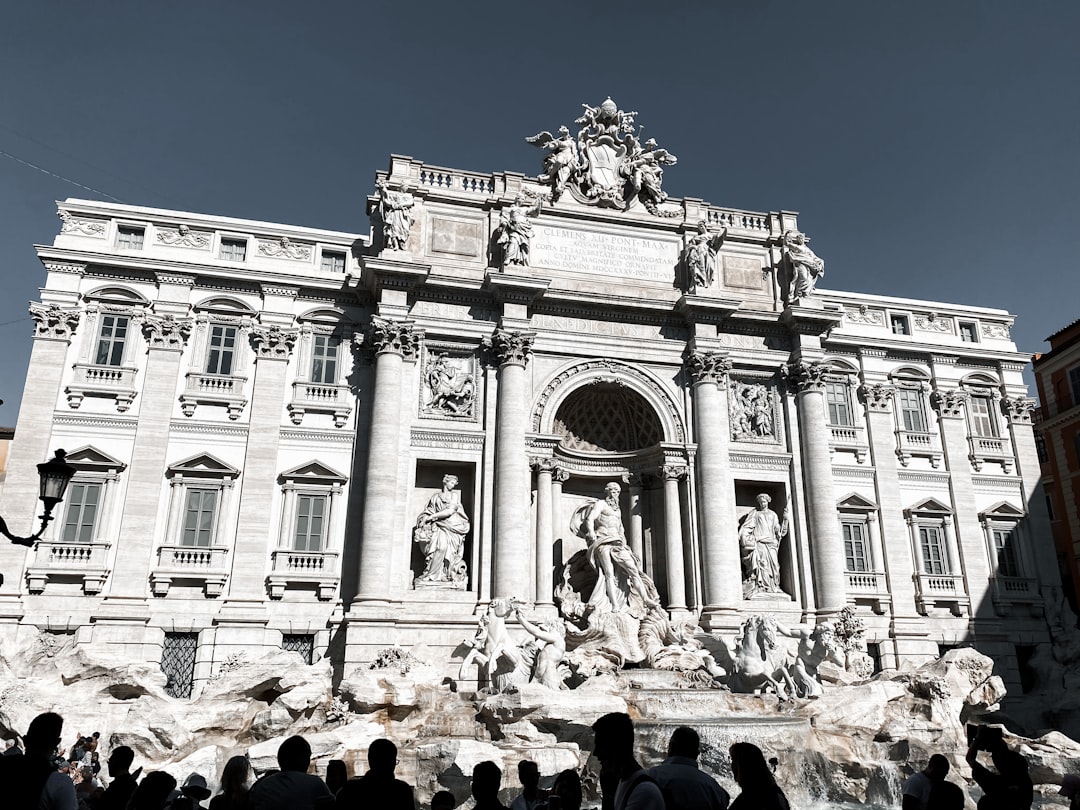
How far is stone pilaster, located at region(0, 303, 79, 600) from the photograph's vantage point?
2044 centimetres

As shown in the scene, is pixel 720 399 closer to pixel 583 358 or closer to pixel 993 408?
pixel 583 358

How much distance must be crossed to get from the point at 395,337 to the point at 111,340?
759cm

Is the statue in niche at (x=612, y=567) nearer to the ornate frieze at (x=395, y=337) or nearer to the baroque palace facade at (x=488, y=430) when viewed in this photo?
the baroque palace facade at (x=488, y=430)

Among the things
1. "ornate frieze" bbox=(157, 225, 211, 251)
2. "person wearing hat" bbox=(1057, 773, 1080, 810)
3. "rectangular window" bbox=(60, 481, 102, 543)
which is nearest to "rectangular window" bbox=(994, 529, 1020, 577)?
"person wearing hat" bbox=(1057, 773, 1080, 810)

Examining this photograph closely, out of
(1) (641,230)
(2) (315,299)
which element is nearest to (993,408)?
(1) (641,230)

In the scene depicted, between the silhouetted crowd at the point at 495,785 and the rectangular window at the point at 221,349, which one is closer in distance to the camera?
the silhouetted crowd at the point at 495,785

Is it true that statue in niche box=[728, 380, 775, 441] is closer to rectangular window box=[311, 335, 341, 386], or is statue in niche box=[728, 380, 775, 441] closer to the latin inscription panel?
the latin inscription panel

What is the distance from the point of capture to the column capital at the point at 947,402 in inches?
1128

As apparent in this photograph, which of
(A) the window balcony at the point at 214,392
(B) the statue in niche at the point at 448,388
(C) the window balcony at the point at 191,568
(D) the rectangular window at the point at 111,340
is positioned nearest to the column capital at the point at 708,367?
(B) the statue in niche at the point at 448,388

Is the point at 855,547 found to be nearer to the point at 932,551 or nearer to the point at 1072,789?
the point at 932,551

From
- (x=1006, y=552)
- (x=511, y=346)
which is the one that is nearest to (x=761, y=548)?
(x=1006, y=552)

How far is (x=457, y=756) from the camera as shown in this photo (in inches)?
560

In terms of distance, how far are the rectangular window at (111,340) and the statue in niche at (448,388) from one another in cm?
817

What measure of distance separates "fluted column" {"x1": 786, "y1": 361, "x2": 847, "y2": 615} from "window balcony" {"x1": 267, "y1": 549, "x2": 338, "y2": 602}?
13.7 metres
